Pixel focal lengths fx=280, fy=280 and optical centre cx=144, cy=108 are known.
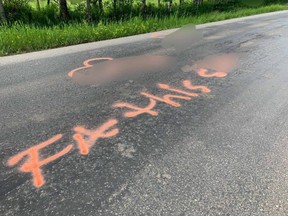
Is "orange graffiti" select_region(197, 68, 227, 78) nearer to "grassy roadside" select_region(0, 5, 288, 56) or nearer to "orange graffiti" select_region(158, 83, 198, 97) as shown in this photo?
"orange graffiti" select_region(158, 83, 198, 97)

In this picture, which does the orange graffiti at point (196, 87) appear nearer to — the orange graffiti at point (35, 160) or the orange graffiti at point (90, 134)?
the orange graffiti at point (90, 134)

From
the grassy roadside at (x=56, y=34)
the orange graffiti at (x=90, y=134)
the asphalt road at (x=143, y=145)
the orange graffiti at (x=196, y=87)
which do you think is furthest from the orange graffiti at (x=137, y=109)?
the grassy roadside at (x=56, y=34)

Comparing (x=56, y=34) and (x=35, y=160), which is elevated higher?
(x=56, y=34)

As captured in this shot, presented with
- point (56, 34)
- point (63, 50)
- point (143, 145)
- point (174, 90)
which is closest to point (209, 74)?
point (174, 90)

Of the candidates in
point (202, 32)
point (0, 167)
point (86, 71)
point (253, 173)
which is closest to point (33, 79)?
point (86, 71)

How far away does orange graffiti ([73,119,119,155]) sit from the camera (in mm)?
2748

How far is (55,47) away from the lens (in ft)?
22.8

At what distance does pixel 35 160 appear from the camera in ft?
8.23

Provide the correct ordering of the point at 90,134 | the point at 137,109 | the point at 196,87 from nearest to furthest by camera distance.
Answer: the point at 90,134
the point at 137,109
the point at 196,87

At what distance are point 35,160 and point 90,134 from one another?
0.64 m

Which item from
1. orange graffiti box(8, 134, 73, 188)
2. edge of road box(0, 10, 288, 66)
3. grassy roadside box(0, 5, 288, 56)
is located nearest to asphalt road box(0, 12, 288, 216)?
orange graffiti box(8, 134, 73, 188)

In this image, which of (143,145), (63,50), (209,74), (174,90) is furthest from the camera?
(63,50)

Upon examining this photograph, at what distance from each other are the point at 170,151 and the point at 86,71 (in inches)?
112

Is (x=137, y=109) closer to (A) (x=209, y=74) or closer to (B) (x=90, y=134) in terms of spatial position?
(B) (x=90, y=134)
